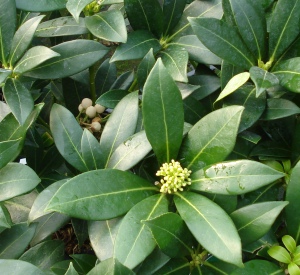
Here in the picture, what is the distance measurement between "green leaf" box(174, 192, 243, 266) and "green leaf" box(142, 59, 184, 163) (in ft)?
0.30

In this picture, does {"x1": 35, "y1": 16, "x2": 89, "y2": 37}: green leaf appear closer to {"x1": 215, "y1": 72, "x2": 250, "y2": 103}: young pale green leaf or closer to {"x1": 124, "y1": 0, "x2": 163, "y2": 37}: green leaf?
{"x1": 124, "y1": 0, "x2": 163, "y2": 37}: green leaf

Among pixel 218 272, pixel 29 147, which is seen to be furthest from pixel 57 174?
pixel 218 272

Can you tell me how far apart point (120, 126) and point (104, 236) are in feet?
0.66

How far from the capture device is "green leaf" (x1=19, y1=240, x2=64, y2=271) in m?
0.79

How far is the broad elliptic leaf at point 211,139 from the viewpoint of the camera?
64 cm

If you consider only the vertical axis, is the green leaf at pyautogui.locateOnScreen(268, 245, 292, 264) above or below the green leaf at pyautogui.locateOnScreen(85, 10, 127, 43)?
below

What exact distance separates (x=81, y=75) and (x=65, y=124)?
0.30m

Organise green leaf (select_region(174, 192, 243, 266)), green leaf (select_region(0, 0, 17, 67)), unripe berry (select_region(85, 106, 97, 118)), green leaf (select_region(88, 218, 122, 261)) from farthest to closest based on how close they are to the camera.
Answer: unripe berry (select_region(85, 106, 97, 118)) < green leaf (select_region(0, 0, 17, 67)) < green leaf (select_region(88, 218, 122, 261)) < green leaf (select_region(174, 192, 243, 266))

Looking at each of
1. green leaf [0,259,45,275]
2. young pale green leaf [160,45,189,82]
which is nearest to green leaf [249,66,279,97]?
young pale green leaf [160,45,189,82]

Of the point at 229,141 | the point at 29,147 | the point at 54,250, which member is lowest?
the point at 54,250

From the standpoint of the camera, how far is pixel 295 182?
25.8 inches

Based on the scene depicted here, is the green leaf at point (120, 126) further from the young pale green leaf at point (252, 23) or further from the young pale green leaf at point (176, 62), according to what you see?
the young pale green leaf at point (252, 23)

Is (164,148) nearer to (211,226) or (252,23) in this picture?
(211,226)

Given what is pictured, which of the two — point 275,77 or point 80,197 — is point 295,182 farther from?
point 80,197
